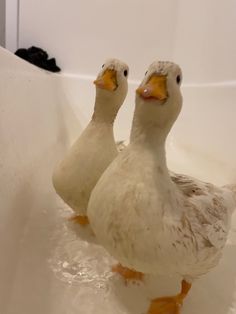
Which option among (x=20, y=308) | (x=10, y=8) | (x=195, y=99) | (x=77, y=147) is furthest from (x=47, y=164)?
(x=10, y=8)

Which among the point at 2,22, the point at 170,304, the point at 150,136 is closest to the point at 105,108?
the point at 150,136

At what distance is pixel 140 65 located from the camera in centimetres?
149

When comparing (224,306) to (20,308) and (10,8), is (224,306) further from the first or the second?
(10,8)

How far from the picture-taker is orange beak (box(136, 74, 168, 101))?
1.58 ft

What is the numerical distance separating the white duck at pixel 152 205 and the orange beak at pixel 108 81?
14cm

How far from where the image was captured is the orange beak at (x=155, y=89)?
0.48m

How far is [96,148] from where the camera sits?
0.69 m

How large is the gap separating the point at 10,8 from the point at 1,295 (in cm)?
114

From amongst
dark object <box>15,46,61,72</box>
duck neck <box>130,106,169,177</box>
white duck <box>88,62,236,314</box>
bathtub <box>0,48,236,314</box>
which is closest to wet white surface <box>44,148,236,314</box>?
bathtub <box>0,48,236,314</box>

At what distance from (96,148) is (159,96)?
228 mm

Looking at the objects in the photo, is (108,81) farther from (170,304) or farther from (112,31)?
(112,31)

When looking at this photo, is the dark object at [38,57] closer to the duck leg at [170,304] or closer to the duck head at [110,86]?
the duck head at [110,86]

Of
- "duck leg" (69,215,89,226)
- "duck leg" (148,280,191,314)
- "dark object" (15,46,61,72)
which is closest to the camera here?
"duck leg" (148,280,191,314)

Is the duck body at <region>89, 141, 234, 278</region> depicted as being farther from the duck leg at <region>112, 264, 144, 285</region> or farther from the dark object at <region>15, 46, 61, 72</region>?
the dark object at <region>15, 46, 61, 72</region>
